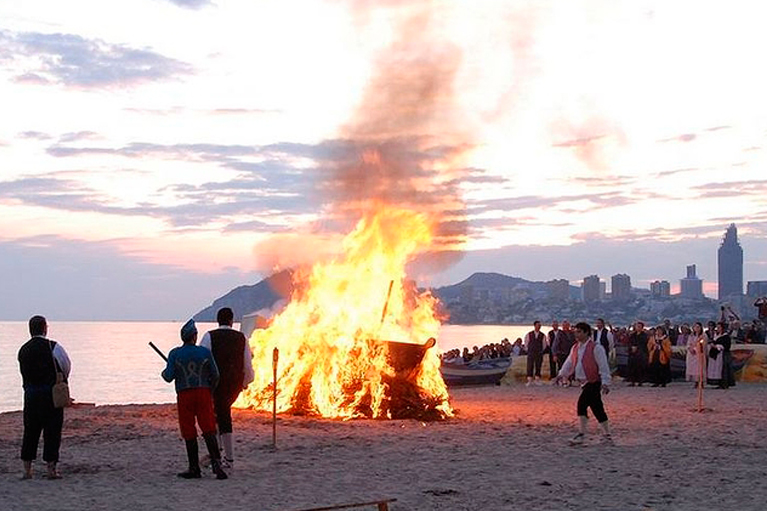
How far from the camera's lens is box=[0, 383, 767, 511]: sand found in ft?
38.1

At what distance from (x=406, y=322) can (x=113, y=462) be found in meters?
8.90

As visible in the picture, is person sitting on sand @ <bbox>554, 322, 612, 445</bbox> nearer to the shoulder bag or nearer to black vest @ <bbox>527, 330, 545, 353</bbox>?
the shoulder bag

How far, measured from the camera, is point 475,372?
32.9 meters

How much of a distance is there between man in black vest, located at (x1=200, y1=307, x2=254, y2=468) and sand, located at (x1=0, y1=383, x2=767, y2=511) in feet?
1.96

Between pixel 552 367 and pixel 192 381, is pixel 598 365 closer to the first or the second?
pixel 192 381

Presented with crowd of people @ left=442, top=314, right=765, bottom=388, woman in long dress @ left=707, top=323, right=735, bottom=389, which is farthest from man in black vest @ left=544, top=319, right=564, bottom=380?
woman in long dress @ left=707, top=323, right=735, bottom=389

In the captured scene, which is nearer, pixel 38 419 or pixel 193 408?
pixel 193 408

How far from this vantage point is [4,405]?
177 ft

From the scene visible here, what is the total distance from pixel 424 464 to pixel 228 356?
3060 mm

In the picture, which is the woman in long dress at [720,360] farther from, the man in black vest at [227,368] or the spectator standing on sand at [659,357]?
the man in black vest at [227,368]

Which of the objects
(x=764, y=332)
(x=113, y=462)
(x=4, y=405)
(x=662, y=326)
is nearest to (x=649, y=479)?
(x=113, y=462)

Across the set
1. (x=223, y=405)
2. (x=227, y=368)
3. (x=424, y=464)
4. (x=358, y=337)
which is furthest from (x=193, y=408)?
(x=358, y=337)

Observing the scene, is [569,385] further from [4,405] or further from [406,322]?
[4,405]

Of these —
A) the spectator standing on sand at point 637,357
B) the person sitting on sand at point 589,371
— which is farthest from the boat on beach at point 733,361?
the person sitting on sand at point 589,371
